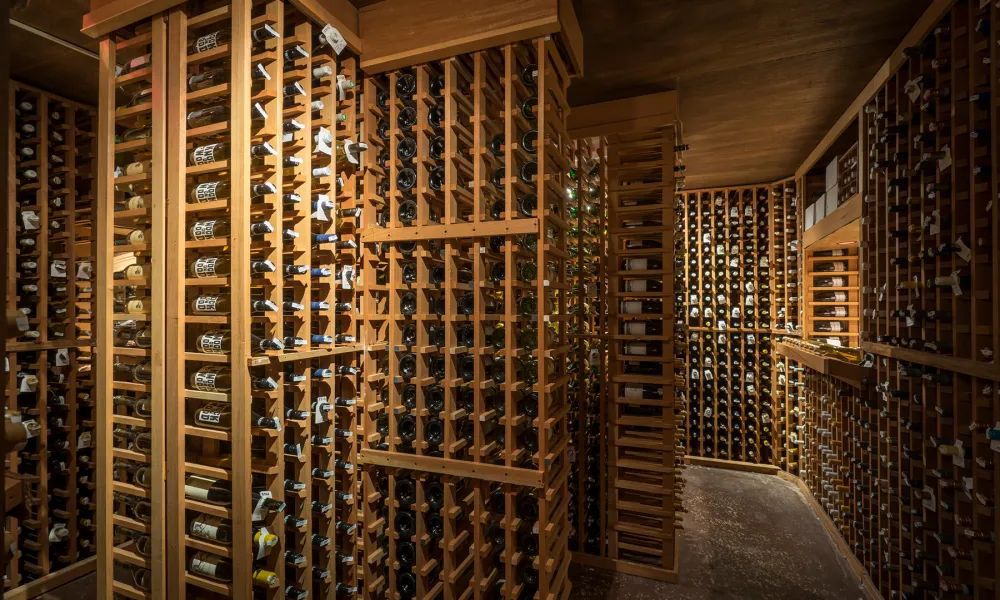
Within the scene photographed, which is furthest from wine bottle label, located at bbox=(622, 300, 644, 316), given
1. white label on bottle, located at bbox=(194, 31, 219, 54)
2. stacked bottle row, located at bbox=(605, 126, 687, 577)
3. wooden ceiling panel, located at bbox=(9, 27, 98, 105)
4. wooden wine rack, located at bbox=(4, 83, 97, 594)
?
wooden wine rack, located at bbox=(4, 83, 97, 594)

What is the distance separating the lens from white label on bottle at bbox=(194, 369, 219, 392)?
Answer: 1949 millimetres

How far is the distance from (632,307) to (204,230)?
8.28ft

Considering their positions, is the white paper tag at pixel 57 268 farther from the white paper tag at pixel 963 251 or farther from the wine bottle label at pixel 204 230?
the white paper tag at pixel 963 251

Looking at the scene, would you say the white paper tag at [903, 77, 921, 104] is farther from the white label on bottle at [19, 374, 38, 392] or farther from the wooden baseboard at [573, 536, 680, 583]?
the white label on bottle at [19, 374, 38, 392]

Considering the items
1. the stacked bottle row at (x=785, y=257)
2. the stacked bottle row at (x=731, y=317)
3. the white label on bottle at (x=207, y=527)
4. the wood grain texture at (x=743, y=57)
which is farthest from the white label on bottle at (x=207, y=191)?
the stacked bottle row at (x=785, y=257)

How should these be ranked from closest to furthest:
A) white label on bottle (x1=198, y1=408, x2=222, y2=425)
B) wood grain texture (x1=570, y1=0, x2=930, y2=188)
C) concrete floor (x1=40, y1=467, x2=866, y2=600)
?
white label on bottle (x1=198, y1=408, x2=222, y2=425) → wood grain texture (x1=570, y1=0, x2=930, y2=188) → concrete floor (x1=40, y1=467, x2=866, y2=600)

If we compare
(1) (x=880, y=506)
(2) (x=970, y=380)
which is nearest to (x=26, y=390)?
(2) (x=970, y=380)

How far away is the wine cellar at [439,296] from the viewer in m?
1.97

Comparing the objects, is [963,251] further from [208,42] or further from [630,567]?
[208,42]

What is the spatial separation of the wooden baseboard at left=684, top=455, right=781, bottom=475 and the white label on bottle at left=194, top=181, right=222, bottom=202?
5.41 meters

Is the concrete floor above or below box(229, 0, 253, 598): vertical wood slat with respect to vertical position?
below

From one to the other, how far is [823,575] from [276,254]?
3.98 metres

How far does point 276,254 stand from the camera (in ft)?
6.36

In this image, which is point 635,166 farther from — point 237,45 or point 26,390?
point 26,390
